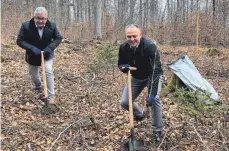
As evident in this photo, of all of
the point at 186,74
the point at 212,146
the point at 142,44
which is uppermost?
the point at 142,44

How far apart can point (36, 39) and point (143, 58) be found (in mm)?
2213

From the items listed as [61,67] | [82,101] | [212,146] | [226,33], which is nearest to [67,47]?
[61,67]

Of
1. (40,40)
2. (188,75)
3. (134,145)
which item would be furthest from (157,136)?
(40,40)

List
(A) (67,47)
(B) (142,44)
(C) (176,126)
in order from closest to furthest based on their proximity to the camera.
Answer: (B) (142,44) < (C) (176,126) < (A) (67,47)

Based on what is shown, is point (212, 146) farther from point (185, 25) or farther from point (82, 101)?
point (185, 25)

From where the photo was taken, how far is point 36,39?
588cm

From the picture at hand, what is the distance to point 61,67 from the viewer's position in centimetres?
985

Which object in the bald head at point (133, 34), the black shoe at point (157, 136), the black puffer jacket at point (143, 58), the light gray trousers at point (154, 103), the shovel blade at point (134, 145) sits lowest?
the shovel blade at point (134, 145)

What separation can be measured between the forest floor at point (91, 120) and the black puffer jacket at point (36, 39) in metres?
1.04

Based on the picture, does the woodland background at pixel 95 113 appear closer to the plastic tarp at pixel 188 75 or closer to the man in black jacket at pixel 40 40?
the plastic tarp at pixel 188 75

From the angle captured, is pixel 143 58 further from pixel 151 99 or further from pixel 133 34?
pixel 151 99

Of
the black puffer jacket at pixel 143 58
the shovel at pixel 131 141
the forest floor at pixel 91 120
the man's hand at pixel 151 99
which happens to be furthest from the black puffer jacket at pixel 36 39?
the man's hand at pixel 151 99

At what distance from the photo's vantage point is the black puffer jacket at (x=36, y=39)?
19.1 feet

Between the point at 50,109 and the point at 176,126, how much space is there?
84.9 inches
